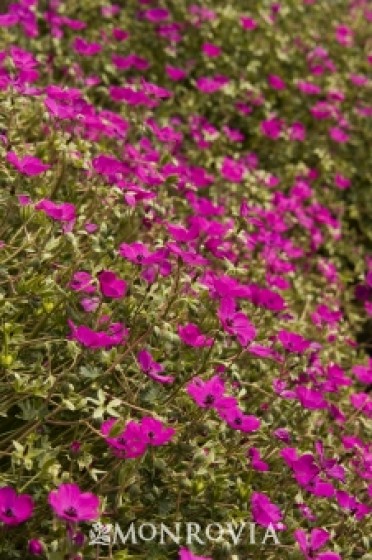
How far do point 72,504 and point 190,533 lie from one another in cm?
46

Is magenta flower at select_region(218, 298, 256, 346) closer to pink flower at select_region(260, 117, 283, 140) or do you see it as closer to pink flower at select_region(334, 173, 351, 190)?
pink flower at select_region(260, 117, 283, 140)

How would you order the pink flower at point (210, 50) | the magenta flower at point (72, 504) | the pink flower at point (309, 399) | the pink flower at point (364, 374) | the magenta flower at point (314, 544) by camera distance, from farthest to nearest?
1. the pink flower at point (210, 50)
2. the pink flower at point (364, 374)
3. the pink flower at point (309, 399)
4. the magenta flower at point (314, 544)
5. the magenta flower at point (72, 504)

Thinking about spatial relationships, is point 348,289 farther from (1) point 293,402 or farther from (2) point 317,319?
(1) point 293,402

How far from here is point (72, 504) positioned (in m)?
1.56

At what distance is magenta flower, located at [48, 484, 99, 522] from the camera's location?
60.2 inches

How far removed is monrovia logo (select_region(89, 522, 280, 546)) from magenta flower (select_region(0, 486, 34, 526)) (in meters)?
0.24

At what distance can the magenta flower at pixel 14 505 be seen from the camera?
162 centimetres

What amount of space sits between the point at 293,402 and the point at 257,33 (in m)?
3.08

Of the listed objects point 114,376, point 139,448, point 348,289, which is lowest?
point 348,289

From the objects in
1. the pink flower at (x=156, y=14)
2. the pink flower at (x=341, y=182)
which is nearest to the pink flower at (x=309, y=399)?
the pink flower at (x=341, y=182)

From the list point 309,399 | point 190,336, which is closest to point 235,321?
point 190,336

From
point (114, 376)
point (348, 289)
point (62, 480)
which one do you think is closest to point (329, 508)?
point (114, 376)

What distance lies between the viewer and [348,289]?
12.8 feet

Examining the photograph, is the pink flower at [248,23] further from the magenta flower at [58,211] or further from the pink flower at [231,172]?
the magenta flower at [58,211]
